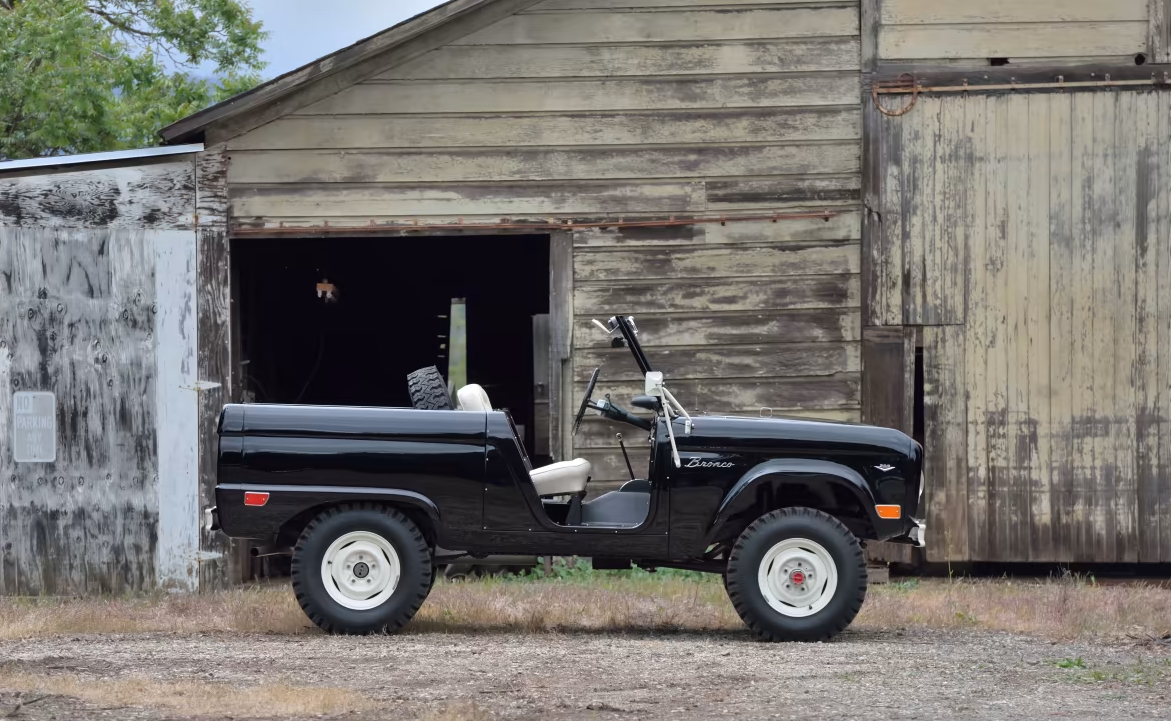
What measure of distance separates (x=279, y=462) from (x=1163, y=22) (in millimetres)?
7779

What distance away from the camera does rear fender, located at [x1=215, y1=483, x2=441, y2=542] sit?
25.0 feet

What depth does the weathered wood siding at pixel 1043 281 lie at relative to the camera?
11.0 m

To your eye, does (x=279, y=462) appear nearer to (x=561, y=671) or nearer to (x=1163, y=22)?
(x=561, y=671)

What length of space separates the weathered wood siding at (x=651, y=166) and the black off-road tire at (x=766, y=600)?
3381mm

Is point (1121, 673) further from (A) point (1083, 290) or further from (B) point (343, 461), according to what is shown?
(A) point (1083, 290)

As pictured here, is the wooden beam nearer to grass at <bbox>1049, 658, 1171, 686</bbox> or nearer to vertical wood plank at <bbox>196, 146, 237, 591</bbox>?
vertical wood plank at <bbox>196, 146, 237, 591</bbox>

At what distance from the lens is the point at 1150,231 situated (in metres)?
11.0

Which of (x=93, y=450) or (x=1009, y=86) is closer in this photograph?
(x=93, y=450)

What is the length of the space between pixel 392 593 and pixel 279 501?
806 mm

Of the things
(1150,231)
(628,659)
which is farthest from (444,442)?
(1150,231)

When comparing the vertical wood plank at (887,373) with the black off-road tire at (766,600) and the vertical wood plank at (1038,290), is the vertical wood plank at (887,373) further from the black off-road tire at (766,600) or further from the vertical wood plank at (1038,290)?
the black off-road tire at (766,600)

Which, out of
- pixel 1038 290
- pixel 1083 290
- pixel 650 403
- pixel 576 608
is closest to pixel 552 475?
pixel 650 403

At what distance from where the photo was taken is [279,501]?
764cm

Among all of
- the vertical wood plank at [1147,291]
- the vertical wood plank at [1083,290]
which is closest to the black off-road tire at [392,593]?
the vertical wood plank at [1083,290]
